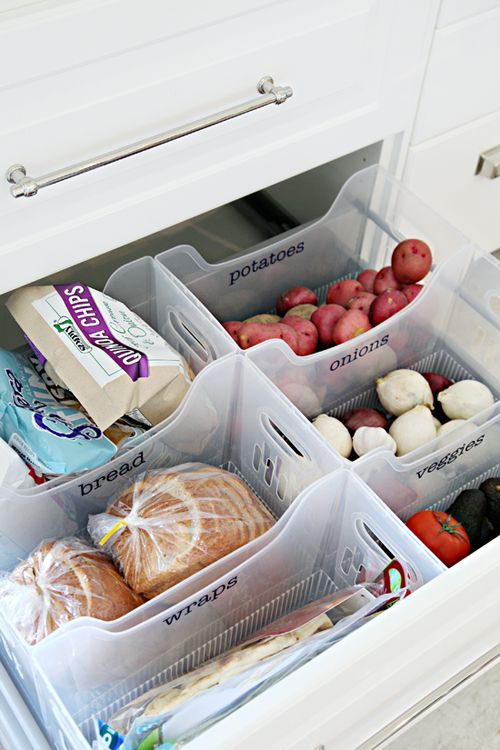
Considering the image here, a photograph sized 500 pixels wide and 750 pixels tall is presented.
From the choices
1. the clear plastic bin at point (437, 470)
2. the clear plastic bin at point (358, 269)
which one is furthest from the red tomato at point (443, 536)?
the clear plastic bin at point (358, 269)

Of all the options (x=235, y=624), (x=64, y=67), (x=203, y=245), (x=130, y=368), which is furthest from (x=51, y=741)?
(x=203, y=245)

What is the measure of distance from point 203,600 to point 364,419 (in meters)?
0.33

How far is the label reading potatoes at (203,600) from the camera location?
818 millimetres

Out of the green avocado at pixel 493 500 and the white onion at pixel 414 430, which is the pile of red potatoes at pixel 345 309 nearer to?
the white onion at pixel 414 430

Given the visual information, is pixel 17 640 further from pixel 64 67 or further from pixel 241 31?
pixel 241 31

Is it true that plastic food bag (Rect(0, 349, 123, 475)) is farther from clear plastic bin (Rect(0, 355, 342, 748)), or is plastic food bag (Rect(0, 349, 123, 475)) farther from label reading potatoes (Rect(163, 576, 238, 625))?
label reading potatoes (Rect(163, 576, 238, 625))

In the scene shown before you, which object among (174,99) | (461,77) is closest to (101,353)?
(174,99)

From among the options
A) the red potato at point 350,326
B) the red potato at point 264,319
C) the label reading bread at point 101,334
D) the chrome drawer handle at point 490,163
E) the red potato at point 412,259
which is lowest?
the red potato at point 264,319

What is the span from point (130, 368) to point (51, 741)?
14.7 inches

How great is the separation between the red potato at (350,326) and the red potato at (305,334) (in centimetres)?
3

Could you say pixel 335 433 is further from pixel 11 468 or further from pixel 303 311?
pixel 11 468

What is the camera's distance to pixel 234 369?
982 millimetres

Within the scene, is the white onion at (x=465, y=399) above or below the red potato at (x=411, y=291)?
below

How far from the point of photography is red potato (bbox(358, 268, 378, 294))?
1.17 meters
